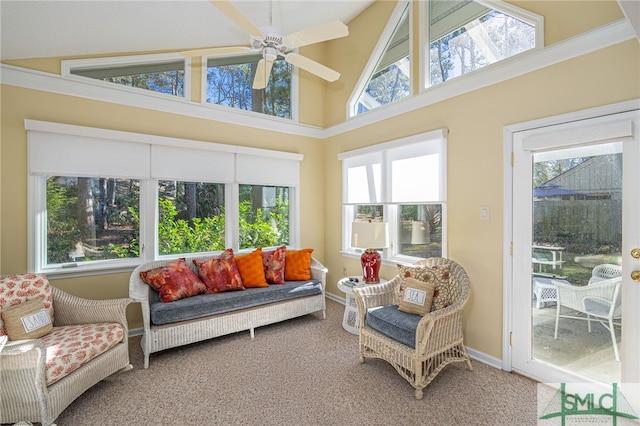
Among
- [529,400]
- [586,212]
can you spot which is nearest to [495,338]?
[529,400]

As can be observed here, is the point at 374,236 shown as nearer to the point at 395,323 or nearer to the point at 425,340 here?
the point at 395,323

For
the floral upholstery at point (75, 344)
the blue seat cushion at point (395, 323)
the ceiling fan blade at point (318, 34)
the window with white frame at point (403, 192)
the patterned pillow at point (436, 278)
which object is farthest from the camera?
the window with white frame at point (403, 192)

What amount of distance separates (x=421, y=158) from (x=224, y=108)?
2662 millimetres

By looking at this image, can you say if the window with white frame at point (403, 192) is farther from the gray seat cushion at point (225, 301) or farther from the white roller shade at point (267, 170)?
the gray seat cushion at point (225, 301)

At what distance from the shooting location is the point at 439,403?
220 cm

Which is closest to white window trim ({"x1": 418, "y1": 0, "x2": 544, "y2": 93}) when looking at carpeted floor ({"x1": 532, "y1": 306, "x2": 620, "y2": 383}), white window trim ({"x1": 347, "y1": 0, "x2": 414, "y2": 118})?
white window trim ({"x1": 347, "y1": 0, "x2": 414, "y2": 118})

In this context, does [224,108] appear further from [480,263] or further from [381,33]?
[480,263]

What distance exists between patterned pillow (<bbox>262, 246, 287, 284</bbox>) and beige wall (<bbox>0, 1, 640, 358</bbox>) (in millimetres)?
1389

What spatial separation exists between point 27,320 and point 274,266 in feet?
Answer: 7.48

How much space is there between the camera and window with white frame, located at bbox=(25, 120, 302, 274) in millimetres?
3035

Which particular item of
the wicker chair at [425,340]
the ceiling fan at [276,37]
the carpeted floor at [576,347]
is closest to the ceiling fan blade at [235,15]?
the ceiling fan at [276,37]

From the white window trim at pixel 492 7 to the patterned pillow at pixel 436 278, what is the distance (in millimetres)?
1932

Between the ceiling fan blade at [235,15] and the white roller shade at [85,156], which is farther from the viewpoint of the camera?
the white roller shade at [85,156]

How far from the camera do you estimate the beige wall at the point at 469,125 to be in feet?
7.22
